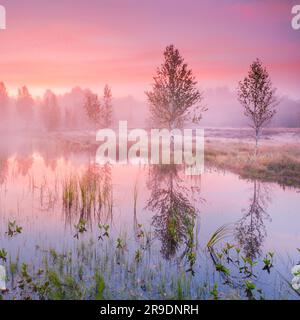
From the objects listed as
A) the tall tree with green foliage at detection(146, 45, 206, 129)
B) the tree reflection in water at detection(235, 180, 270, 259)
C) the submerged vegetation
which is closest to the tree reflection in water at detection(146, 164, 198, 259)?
→ the submerged vegetation

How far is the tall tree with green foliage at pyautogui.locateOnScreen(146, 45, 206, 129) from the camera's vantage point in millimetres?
20562

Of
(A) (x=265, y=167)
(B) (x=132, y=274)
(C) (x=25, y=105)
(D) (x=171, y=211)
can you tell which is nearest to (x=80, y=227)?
(B) (x=132, y=274)

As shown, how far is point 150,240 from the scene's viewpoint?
7.28 metres

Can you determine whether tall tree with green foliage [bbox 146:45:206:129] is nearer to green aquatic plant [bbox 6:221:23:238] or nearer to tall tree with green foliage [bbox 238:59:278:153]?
tall tree with green foliage [bbox 238:59:278:153]

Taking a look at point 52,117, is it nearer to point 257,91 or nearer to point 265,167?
point 257,91

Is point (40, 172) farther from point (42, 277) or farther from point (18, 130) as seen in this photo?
point (18, 130)

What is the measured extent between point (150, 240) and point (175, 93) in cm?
1467

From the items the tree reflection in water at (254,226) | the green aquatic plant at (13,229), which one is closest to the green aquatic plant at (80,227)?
the green aquatic plant at (13,229)

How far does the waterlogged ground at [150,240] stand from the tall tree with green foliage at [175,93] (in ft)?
28.3

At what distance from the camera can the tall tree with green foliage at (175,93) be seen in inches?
810

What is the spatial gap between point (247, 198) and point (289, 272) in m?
5.21

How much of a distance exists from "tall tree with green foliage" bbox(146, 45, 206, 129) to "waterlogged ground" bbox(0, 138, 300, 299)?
8641mm
